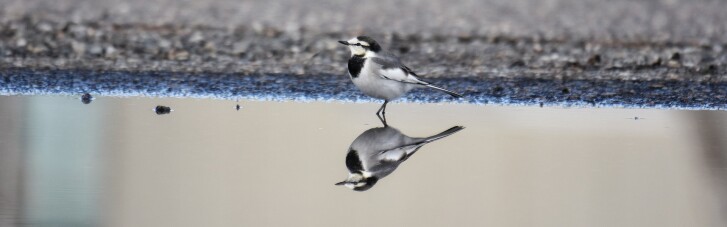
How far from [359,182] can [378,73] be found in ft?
3.74

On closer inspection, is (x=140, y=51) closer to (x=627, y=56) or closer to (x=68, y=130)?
(x=68, y=130)

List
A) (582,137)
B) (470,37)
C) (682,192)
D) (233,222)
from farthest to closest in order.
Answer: (470,37) < (582,137) < (682,192) < (233,222)

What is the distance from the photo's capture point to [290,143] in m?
3.60

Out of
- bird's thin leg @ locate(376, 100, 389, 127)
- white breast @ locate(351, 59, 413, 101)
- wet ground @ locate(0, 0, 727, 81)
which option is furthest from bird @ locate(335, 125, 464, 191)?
wet ground @ locate(0, 0, 727, 81)

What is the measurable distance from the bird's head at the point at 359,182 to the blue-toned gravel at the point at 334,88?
135 centimetres

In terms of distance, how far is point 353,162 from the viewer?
11.2 feet

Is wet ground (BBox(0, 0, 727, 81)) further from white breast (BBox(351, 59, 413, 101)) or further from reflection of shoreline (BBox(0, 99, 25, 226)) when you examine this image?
reflection of shoreline (BBox(0, 99, 25, 226))

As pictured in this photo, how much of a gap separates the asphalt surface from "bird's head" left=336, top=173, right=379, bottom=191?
162 cm

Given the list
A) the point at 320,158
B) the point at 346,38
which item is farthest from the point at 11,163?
the point at 346,38

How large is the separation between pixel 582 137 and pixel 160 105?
1.48m

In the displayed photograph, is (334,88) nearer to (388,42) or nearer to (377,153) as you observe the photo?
(388,42)

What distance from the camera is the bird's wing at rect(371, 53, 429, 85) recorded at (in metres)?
4.32

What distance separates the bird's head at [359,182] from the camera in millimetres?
3173

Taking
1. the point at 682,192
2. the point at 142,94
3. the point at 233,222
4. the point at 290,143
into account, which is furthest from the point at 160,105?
the point at 682,192
